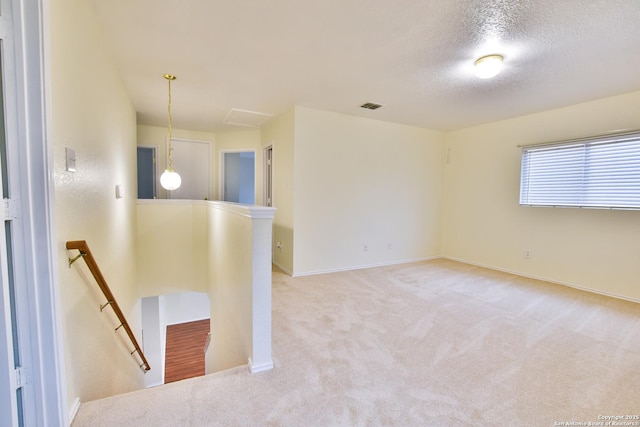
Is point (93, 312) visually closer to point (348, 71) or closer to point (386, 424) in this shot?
point (386, 424)

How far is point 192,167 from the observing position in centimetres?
573

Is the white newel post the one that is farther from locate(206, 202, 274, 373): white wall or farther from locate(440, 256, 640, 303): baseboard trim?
locate(440, 256, 640, 303): baseboard trim

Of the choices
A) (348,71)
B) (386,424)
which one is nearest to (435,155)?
(348,71)

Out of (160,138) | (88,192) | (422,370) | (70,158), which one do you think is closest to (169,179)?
(88,192)

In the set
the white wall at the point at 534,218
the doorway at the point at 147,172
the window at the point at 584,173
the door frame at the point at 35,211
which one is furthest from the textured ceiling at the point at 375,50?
the doorway at the point at 147,172

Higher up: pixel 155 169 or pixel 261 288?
pixel 155 169

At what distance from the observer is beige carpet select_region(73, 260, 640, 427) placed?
5.03 ft

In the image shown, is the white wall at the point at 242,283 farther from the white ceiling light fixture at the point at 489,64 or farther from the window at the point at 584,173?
the window at the point at 584,173

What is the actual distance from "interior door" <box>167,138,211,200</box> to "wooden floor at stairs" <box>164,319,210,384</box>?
3.34 metres

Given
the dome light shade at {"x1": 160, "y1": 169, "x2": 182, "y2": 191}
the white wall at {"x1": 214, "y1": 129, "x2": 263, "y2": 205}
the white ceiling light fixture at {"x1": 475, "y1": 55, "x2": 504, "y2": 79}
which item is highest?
the white ceiling light fixture at {"x1": 475, "y1": 55, "x2": 504, "y2": 79}

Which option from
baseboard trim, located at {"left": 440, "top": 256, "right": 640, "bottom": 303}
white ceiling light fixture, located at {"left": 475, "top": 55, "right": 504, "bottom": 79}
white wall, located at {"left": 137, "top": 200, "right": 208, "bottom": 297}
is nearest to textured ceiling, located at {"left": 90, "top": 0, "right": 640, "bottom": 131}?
white ceiling light fixture, located at {"left": 475, "top": 55, "right": 504, "bottom": 79}

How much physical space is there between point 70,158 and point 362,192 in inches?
146

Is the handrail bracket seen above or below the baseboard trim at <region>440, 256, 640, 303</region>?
above

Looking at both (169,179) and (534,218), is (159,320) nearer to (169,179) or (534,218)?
(169,179)
